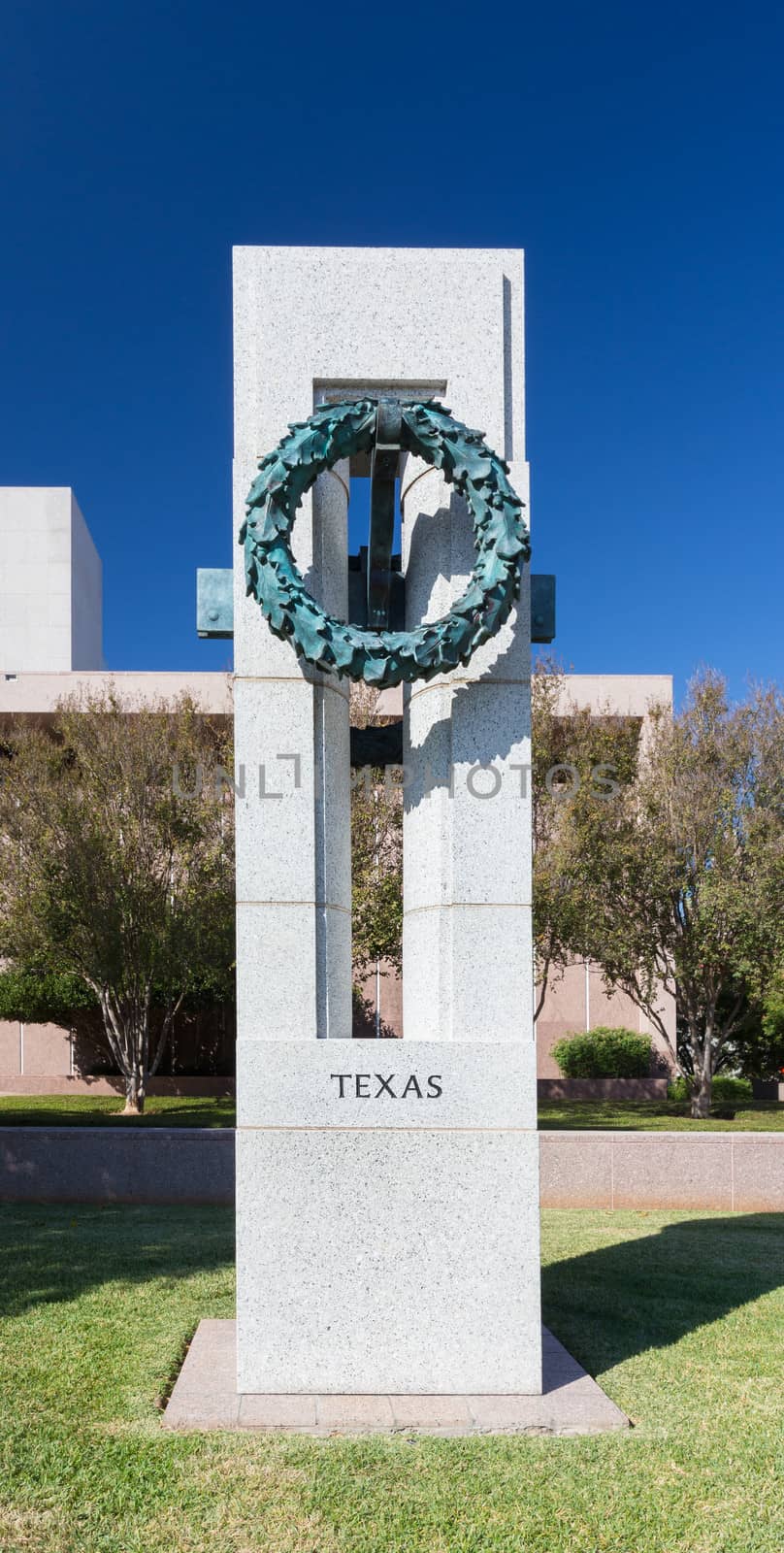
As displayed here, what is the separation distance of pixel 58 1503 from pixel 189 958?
15829mm

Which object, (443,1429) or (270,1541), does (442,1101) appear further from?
(270,1541)

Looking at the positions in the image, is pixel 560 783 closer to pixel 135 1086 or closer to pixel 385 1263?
pixel 135 1086

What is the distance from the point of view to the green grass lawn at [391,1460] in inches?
169

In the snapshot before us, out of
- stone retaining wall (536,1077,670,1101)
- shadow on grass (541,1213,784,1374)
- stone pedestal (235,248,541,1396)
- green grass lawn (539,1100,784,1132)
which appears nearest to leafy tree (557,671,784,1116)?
green grass lawn (539,1100,784,1132)

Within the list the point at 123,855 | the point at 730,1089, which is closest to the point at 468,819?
the point at 123,855

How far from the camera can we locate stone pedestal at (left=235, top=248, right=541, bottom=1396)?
18.7ft

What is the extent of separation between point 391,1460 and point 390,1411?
0.55 meters

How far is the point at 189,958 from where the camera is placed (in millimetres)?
20156

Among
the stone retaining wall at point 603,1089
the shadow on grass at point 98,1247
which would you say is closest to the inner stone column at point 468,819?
the shadow on grass at point 98,1247

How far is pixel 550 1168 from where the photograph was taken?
11.9 meters

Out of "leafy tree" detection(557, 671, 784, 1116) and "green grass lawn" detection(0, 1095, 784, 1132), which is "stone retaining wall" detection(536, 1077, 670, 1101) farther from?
"leafy tree" detection(557, 671, 784, 1116)

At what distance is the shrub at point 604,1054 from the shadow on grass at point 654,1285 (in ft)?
55.6

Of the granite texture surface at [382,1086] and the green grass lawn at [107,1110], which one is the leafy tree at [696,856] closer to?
the green grass lawn at [107,1110]

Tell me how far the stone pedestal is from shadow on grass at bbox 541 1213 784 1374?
1239 mm
